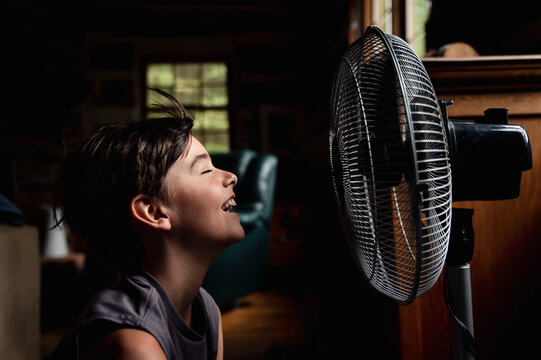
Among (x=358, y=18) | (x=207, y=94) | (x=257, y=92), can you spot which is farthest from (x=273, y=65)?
(x=358, y=18)

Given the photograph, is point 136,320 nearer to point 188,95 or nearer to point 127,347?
point 127,347

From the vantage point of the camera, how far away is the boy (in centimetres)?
79

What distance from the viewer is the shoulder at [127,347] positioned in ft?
A: 2.15

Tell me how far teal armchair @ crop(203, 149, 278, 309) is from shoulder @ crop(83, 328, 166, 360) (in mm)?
1241

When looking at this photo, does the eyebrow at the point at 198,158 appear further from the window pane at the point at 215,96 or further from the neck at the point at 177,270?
the window pane at the point at 215,96

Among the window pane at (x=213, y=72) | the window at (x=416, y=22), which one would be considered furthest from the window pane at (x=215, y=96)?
the window at (x=416, y=22)

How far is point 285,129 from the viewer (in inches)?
170

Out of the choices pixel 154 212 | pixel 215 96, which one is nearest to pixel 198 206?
pixel 154 212

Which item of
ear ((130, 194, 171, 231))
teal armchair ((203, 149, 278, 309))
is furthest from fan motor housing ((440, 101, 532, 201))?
teal armchair ((203, 149, 278, 309))

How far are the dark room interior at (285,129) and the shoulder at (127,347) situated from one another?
0.44m

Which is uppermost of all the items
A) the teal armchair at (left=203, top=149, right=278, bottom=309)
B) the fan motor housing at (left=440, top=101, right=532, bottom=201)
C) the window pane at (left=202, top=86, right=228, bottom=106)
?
the window pane at (left=202, top=86, right=228, bottom=106)

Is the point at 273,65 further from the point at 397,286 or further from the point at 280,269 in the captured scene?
the point at 397,286

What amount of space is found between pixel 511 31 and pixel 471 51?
14.8 inches

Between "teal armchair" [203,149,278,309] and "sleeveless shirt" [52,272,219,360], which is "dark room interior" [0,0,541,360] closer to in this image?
"teal armchair" [203,149,278,309]
